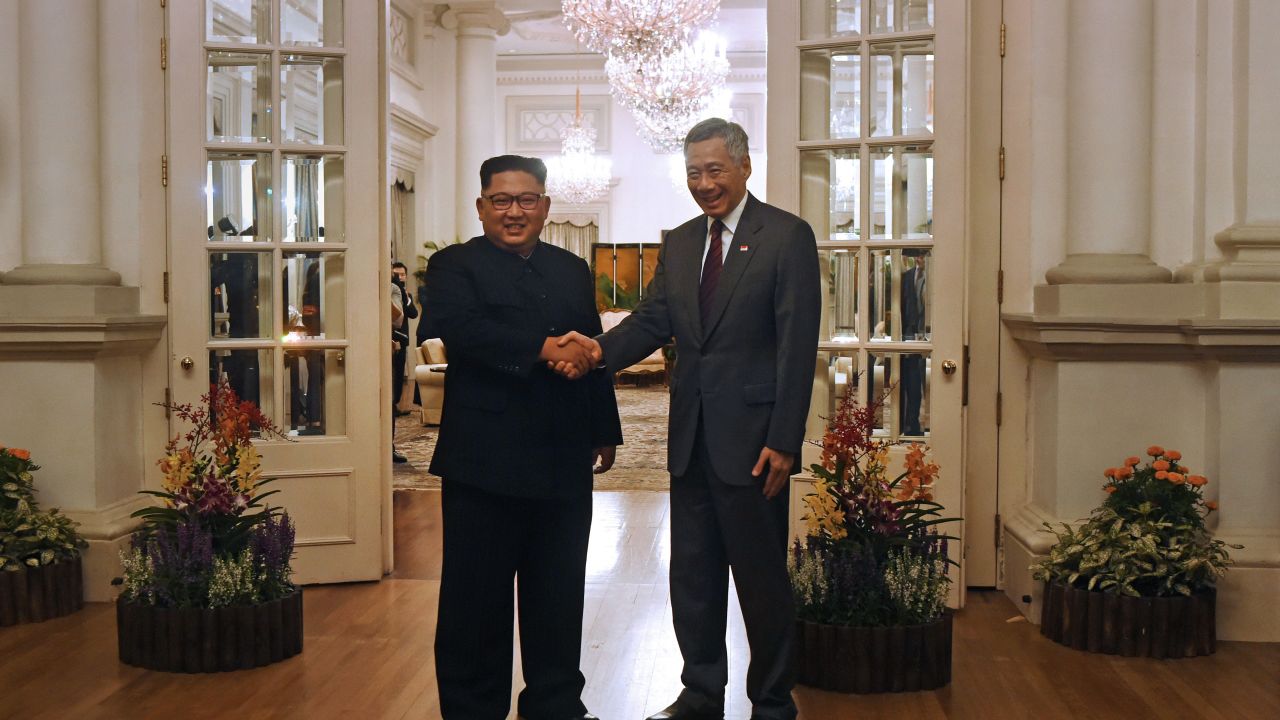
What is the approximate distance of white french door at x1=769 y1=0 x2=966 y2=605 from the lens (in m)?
4.73

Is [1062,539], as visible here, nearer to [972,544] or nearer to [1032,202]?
[972,544]

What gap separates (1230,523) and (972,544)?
0.99m

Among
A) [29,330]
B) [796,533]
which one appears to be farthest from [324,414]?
[796,533]

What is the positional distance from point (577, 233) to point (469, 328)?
1609cm

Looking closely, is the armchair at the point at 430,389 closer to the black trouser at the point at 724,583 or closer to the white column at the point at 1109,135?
the white column at the point at 1109,135

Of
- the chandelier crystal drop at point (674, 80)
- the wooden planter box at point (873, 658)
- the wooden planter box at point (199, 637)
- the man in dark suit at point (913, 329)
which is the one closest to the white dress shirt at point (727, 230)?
the wooden planter box at point (873, 658)

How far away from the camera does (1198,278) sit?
4.49m

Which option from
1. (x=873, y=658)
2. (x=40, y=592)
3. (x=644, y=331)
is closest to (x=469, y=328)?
(x=644, y=331)

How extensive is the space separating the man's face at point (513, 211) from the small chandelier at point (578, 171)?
45.8 feet

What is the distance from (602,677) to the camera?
3.92 meters

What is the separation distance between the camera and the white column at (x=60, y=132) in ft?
16.0

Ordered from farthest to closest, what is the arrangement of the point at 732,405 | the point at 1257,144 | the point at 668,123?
the point at 668,123
the point at 1257,144
the point at 732,405

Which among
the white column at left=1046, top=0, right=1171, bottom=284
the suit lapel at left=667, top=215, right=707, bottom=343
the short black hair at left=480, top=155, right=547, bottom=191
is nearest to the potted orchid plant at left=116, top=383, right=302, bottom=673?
the short black hair at left=480, top=155, right=547, bottom=191

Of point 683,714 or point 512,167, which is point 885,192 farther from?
point 683,714
